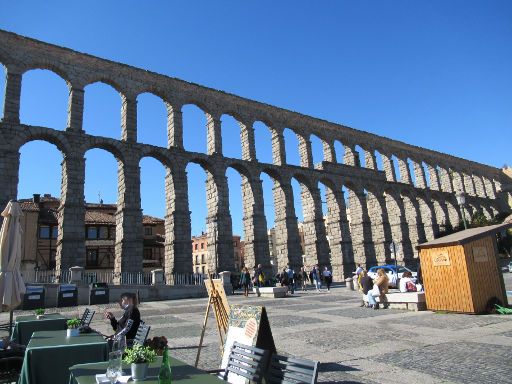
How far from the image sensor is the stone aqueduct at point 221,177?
83.9 ft

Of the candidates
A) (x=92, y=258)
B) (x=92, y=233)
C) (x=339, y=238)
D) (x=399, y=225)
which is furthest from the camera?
(x=92, y=258)

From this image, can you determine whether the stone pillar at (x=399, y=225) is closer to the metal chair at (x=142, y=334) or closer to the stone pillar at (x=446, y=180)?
the stone pillar at (x=446, y=180)

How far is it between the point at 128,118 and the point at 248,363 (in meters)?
28.3

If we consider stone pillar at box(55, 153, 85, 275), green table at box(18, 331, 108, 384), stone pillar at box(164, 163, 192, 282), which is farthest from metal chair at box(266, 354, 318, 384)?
stone pillar at box(164, 163, 192, 282)

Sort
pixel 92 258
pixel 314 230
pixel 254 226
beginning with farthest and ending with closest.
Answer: pixel 92 258
pixel 314 230
pixel 254 226

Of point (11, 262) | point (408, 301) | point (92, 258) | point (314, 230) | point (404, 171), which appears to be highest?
point (404, 171)

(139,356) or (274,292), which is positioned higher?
(139,356)

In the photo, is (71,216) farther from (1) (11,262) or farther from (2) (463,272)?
(2) (463,272)

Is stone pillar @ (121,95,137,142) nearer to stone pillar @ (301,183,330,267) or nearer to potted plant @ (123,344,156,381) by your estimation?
stone pillar @ (301,183,330,267)

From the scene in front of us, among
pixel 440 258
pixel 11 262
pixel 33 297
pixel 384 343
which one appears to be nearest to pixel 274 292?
pixel 440 258

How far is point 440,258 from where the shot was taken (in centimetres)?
1315

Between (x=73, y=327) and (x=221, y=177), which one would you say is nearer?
(x=73, y=327)

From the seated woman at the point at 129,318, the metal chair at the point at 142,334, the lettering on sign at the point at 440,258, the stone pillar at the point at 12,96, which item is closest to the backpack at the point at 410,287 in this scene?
the lettering on sign at the point at 440,258

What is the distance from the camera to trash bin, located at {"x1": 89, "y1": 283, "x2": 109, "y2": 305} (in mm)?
20569
